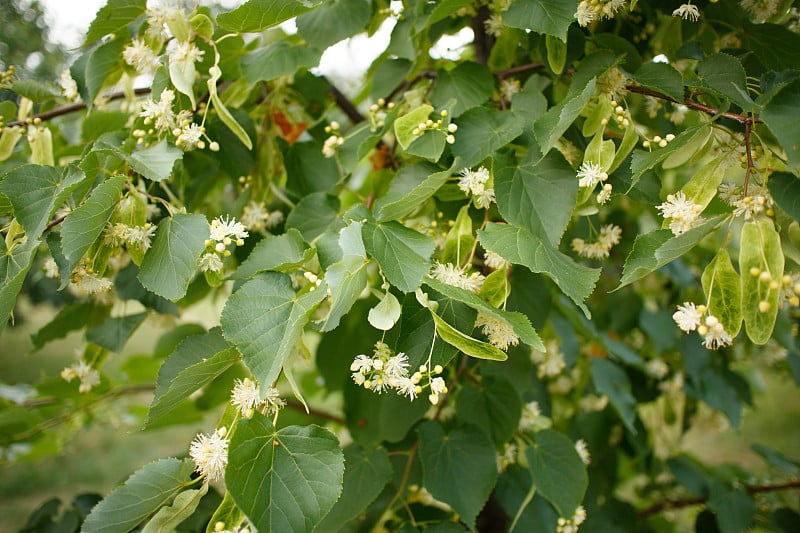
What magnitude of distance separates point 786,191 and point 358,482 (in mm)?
844

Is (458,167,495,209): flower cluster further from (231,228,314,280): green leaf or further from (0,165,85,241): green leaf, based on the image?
(0,165,85,241): green leaf

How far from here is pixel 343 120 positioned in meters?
2.19

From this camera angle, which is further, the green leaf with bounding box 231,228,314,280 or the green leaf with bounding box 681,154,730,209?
the green leaf with bounding box 231,228,314,280

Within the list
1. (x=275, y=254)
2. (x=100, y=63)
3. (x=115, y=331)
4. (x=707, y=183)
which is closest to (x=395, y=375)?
(x=275, y=254)

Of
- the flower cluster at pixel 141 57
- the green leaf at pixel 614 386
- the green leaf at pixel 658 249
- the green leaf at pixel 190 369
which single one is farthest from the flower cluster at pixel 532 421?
the flower cluster at pixel 141 57

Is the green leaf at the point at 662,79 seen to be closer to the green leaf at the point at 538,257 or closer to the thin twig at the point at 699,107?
the thin twig at the point at 699,107

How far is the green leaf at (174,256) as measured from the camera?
0.88 meters

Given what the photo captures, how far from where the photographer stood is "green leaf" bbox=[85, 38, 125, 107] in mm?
1115

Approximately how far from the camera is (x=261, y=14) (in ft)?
3.20

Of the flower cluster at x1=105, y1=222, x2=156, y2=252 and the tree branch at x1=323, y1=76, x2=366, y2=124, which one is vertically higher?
the flower cluster at x1=105, y1=222, x2=156, y2=252

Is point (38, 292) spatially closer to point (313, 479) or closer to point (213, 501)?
point (213, 501)

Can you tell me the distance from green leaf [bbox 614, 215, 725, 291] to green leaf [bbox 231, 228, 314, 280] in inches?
19.4

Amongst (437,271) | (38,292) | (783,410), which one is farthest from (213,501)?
(783,410)

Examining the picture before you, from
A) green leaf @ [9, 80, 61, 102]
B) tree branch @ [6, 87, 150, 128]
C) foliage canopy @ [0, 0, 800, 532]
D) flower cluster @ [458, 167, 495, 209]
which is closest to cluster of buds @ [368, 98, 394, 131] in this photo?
foliage canopy @ [0, 0, 800, 532]
